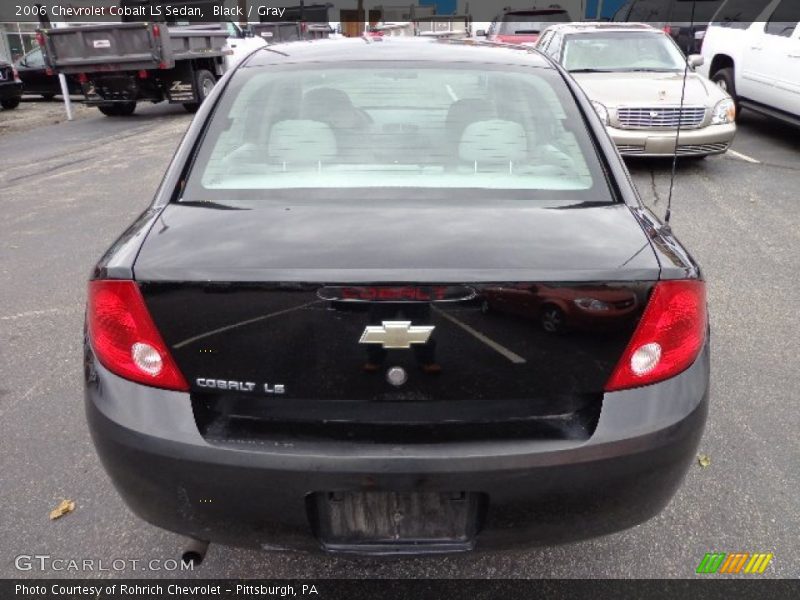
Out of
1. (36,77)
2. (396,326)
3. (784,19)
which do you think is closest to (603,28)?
(784,19)

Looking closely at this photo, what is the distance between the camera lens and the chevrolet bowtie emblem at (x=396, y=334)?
1.64 m

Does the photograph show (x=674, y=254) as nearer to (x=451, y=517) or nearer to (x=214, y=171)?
(x=451, y=517)

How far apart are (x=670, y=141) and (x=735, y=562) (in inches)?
230

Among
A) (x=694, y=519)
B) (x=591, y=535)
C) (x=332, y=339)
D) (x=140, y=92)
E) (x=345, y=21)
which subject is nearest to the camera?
(x=332, y=339)

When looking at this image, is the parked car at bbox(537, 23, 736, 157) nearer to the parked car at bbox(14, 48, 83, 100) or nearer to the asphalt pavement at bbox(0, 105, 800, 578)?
the asphalt pavement at bbox(0, 105, 800, 578)

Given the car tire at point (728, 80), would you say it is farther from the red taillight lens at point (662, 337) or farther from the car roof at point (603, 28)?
the red taillight lens at point (662, 337)

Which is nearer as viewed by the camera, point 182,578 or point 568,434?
point 568,434

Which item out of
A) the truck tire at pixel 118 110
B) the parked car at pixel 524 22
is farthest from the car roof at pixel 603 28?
the truck tire at pixel 118 110

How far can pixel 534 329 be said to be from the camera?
1.68m

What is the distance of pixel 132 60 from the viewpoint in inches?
480

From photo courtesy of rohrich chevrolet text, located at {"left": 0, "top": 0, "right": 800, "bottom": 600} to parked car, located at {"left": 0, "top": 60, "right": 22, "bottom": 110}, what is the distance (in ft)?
46.9

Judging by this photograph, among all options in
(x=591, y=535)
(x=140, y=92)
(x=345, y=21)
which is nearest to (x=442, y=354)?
(x=591, y=535)

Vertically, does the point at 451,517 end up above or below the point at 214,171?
below

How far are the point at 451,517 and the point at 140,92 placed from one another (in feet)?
43.1
